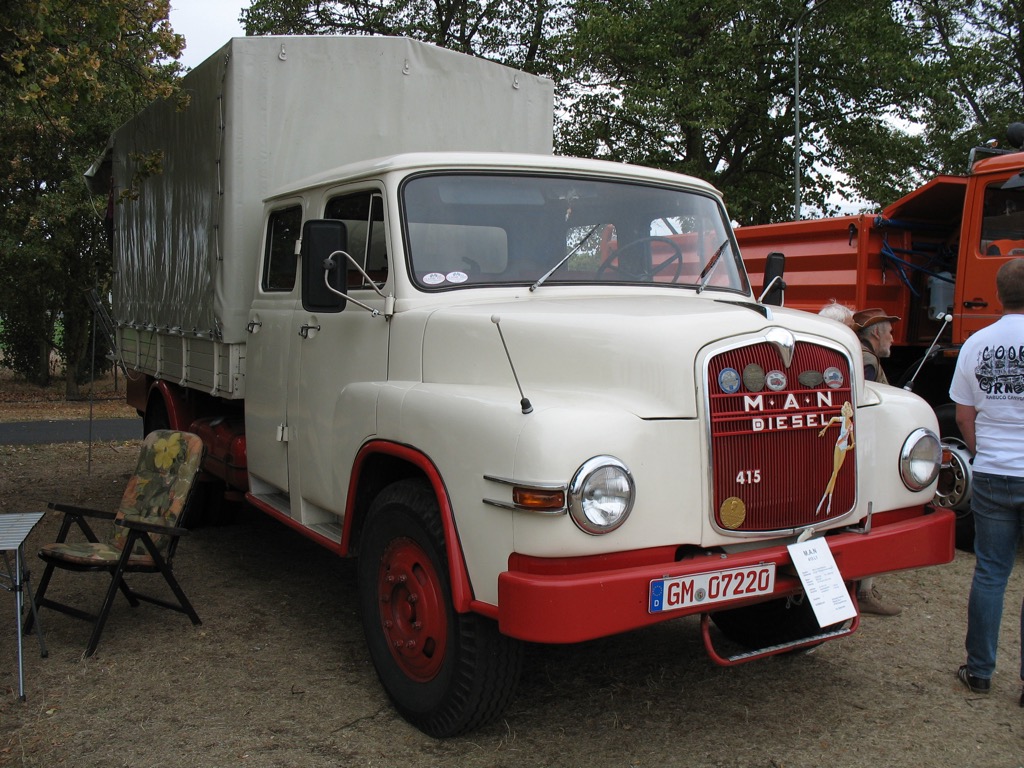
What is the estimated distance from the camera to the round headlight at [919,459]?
3854mm

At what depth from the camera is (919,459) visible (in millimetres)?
3891

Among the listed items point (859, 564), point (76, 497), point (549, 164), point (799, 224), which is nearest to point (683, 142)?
point (799, 224)

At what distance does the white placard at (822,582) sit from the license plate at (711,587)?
0.42 ft

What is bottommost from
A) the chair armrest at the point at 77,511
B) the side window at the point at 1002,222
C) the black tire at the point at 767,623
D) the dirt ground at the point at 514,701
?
the dirt ground at the point at 514,701

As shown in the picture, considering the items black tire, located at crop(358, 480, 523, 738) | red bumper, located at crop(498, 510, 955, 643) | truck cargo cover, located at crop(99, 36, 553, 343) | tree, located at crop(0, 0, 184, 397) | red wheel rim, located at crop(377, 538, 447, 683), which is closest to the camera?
red bumper, located at crop(498, 510, 955, 643)

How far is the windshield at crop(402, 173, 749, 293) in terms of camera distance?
423 centimetres

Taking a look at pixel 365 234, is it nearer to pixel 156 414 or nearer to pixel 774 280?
pixel 774 280

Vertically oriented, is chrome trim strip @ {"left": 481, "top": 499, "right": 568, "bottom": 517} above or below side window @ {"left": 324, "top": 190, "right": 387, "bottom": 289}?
below

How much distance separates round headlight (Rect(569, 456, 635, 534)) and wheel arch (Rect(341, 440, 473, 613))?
53 cm

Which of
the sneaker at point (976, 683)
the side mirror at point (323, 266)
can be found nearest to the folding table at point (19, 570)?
the side mirror at point (323, 266)

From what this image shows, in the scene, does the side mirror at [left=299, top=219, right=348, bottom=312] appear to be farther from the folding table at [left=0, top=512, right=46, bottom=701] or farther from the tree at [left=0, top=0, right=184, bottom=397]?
the tree at [left=0, top=0, right=184, bottom=397]

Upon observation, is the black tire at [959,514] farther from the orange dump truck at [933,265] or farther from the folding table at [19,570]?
the folding table at [19,570]

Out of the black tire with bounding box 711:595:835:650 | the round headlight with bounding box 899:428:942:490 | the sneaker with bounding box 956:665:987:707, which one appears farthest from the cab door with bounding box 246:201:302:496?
the sneaker with bounding box 956:665:987:707

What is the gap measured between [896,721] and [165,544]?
148 inches
